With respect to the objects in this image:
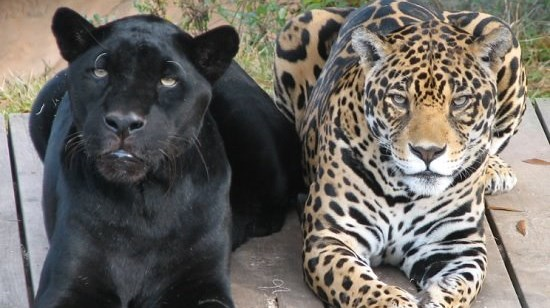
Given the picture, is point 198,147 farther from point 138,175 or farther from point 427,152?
point 427,152

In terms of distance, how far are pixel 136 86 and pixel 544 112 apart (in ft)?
10.3

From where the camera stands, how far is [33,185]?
19.5 feet

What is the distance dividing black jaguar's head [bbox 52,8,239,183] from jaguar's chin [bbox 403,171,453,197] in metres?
0.90

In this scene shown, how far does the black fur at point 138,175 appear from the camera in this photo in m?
4.30

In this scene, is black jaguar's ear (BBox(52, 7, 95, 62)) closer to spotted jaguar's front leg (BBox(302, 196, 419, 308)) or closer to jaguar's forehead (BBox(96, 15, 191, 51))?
jaguar's forehead (BBox(96, 15, 191, 51))

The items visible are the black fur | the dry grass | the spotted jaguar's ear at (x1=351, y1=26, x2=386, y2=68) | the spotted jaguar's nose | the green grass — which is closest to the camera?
the black fur

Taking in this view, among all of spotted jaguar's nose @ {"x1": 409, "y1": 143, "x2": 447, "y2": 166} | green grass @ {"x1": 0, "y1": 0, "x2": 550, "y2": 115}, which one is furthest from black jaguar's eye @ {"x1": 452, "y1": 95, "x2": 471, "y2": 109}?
green grass @ {"x1": 0, "y1": 0, "x2": 550, "y2": 115}

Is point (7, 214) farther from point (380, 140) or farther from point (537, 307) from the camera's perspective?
point (537, 307)

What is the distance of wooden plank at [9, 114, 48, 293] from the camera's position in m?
5.34

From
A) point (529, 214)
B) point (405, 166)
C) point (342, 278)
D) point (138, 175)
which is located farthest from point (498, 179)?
point (138, 175)

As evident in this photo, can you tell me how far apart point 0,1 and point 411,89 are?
6853mm

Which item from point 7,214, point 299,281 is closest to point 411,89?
point 299,281

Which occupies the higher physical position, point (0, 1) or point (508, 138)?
point (508, 138)

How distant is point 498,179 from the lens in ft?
19.4
